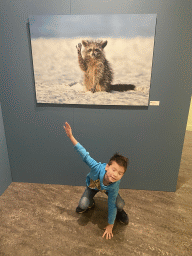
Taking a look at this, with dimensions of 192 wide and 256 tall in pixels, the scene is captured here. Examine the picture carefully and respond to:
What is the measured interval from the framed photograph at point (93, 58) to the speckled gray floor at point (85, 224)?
1.02 meters

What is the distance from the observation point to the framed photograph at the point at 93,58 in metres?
1.37

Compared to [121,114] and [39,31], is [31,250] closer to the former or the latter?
[121,114]

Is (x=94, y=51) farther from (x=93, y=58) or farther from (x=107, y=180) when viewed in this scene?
(x=107, y=180)

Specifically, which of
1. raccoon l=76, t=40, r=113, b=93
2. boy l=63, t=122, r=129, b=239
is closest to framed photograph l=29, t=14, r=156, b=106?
raccoon l=76, t=40, r=113, b=93

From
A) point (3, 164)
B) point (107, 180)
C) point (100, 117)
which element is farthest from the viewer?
point (3, 164)

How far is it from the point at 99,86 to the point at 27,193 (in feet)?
4.54

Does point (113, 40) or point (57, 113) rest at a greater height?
point (113, 40)

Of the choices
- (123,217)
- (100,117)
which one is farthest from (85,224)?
(100,117)

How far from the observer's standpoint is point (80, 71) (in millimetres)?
1516

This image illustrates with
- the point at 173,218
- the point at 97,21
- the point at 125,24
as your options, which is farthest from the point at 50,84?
the point at 173,218

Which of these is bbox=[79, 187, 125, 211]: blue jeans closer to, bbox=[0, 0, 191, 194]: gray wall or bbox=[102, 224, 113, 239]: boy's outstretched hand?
bbox=[102, 224, 113, 239]: boy's outstretched hand

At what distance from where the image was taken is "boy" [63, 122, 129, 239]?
3.91ft

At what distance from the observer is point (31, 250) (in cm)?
126

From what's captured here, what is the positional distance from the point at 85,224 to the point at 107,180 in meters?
0.53
